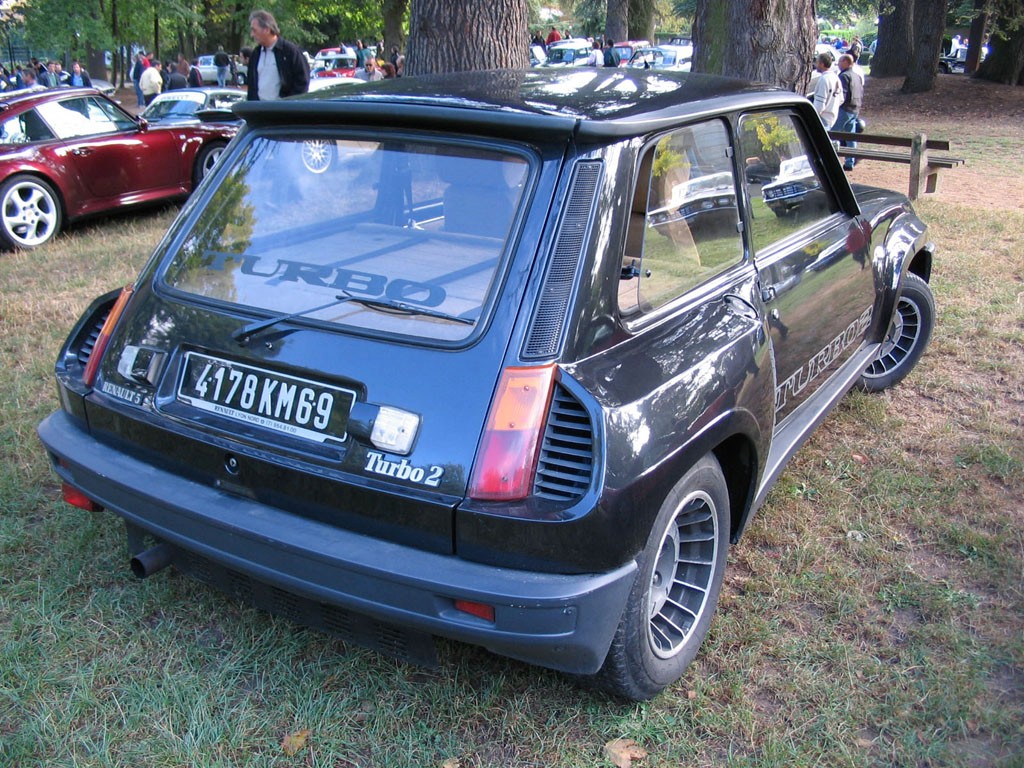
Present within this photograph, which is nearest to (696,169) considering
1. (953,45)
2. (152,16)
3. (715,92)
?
(715,92)

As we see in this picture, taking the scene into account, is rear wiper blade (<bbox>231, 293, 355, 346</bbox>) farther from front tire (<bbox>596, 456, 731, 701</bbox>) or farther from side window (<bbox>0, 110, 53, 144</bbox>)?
side window (<bbox>0, 110, 53, 144</bbox>)

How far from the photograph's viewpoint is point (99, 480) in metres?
2.58

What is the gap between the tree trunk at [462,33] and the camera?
673 cm

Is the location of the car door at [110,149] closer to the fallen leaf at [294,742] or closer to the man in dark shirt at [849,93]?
the fallen leaf at [294,742]

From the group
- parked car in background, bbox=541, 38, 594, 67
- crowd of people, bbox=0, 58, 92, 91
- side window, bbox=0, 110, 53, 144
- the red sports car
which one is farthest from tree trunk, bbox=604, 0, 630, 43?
side window, bbox=0, 110, 53, 144

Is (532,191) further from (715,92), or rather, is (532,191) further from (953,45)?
(953,45)

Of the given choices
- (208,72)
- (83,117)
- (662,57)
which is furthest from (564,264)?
(662,57)

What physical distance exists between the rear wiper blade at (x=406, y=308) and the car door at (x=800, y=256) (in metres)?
1.27

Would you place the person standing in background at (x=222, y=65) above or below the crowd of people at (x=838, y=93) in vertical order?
above

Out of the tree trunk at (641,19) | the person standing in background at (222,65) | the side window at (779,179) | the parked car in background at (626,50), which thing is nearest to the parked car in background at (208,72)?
the person standing in background at (222,65)

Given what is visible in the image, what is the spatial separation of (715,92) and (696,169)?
1.21 ft

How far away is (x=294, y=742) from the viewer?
2.43 m

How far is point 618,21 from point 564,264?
38447 mm

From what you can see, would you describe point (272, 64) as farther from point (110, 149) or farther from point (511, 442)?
point (511, 442)
